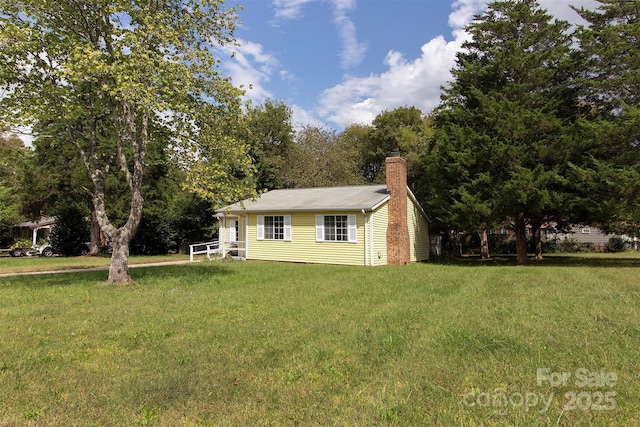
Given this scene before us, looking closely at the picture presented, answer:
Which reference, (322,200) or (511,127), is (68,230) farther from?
(511,127)

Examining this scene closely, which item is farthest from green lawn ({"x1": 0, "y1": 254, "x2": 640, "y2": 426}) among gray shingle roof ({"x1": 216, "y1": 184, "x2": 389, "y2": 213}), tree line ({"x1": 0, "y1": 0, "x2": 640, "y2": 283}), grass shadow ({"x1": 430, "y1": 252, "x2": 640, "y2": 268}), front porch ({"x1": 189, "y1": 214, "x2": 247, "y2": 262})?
front porch ({"x1": 189, "y1": 214, "x2": 247, "y2": 262})

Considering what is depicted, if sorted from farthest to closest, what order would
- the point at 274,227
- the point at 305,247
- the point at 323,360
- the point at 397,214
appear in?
1. the point at 274,227
2. the point at 305,247
3. the point at 397,214
4. the point at 323,360

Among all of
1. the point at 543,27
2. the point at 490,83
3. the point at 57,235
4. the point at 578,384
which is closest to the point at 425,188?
the point at 490,83

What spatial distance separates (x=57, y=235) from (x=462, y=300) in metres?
27.3

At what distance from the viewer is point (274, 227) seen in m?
21.5

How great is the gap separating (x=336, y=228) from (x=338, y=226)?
0.46 ft

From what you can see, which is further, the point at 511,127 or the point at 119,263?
the point at 511,127

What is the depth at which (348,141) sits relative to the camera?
42.7 m

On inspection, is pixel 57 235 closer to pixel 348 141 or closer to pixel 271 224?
pixel 271 224

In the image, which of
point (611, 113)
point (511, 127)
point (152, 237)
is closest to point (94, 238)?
point (152, 237)

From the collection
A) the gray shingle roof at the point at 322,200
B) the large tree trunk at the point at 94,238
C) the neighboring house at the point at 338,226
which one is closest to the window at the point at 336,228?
the neighboring house at the point at 338,226

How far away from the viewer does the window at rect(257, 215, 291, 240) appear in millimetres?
20875

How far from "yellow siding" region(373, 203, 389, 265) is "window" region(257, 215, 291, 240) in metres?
4.60

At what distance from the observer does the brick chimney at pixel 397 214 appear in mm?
19203
